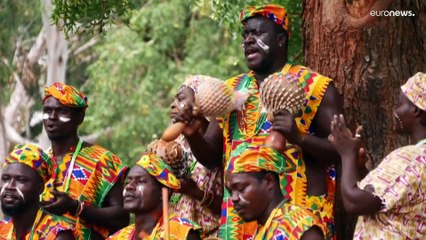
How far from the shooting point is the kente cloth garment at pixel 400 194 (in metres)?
7.30

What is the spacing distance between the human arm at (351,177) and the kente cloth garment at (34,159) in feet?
8.27

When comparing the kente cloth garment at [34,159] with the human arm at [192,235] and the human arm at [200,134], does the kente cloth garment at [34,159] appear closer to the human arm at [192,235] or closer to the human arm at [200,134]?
the human arm at [200,134]

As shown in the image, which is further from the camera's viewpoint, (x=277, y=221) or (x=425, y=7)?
(x=425, y=7)

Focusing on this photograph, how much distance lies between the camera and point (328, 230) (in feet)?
27.1

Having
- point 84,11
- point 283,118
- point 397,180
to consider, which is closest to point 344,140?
point 397,180

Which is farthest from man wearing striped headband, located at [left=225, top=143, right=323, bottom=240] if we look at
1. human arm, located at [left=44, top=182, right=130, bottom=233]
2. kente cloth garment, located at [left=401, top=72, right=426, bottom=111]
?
human arm, located at [left=44, top=182, right=130, bottom=233]

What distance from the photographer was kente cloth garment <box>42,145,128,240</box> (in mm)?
9375

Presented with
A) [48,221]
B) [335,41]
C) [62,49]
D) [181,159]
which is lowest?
[62,49]

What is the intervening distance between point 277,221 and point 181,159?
142cm

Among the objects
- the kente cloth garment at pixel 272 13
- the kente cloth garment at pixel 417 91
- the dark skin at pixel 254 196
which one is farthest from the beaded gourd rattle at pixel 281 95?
the kente cloth garment at pixel 417 91

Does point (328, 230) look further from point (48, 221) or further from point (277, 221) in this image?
point (48, 221)

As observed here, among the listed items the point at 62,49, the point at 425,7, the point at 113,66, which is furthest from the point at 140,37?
the point at 425,7

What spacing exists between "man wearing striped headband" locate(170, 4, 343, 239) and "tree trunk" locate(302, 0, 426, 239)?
0.97m

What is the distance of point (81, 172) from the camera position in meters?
9.47
